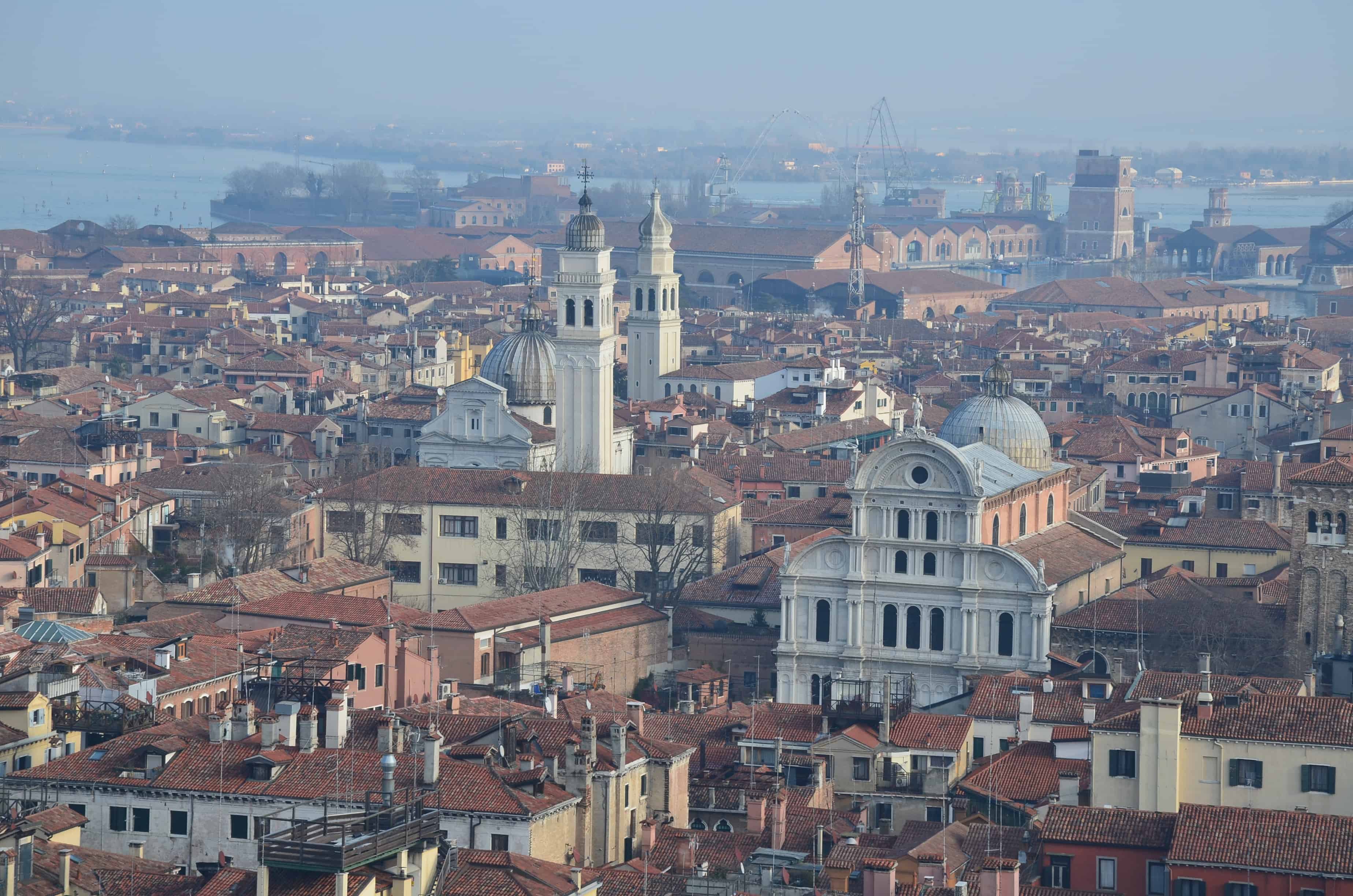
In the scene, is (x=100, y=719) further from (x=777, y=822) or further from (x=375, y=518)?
(x=375, y=518)

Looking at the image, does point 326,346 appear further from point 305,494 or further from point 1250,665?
point 1250,665

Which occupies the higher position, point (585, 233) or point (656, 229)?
point (585, 233)

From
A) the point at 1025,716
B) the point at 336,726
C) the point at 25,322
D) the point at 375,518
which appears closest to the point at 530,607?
the point at 375,518

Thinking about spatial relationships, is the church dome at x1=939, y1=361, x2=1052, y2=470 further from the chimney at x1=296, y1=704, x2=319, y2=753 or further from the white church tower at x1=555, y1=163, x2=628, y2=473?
the chimney at x1=296, y1=704, x2=319, y2=753

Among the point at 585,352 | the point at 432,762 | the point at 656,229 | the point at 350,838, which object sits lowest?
the point at 432,762

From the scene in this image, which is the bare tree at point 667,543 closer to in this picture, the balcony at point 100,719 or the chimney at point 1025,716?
the chimney at point 1025,716

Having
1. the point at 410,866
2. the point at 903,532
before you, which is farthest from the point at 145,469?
the point at 410,866

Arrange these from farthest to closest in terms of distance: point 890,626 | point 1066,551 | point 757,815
A: 1. point 1066,551
2. point 890,626
3. point 757,815
